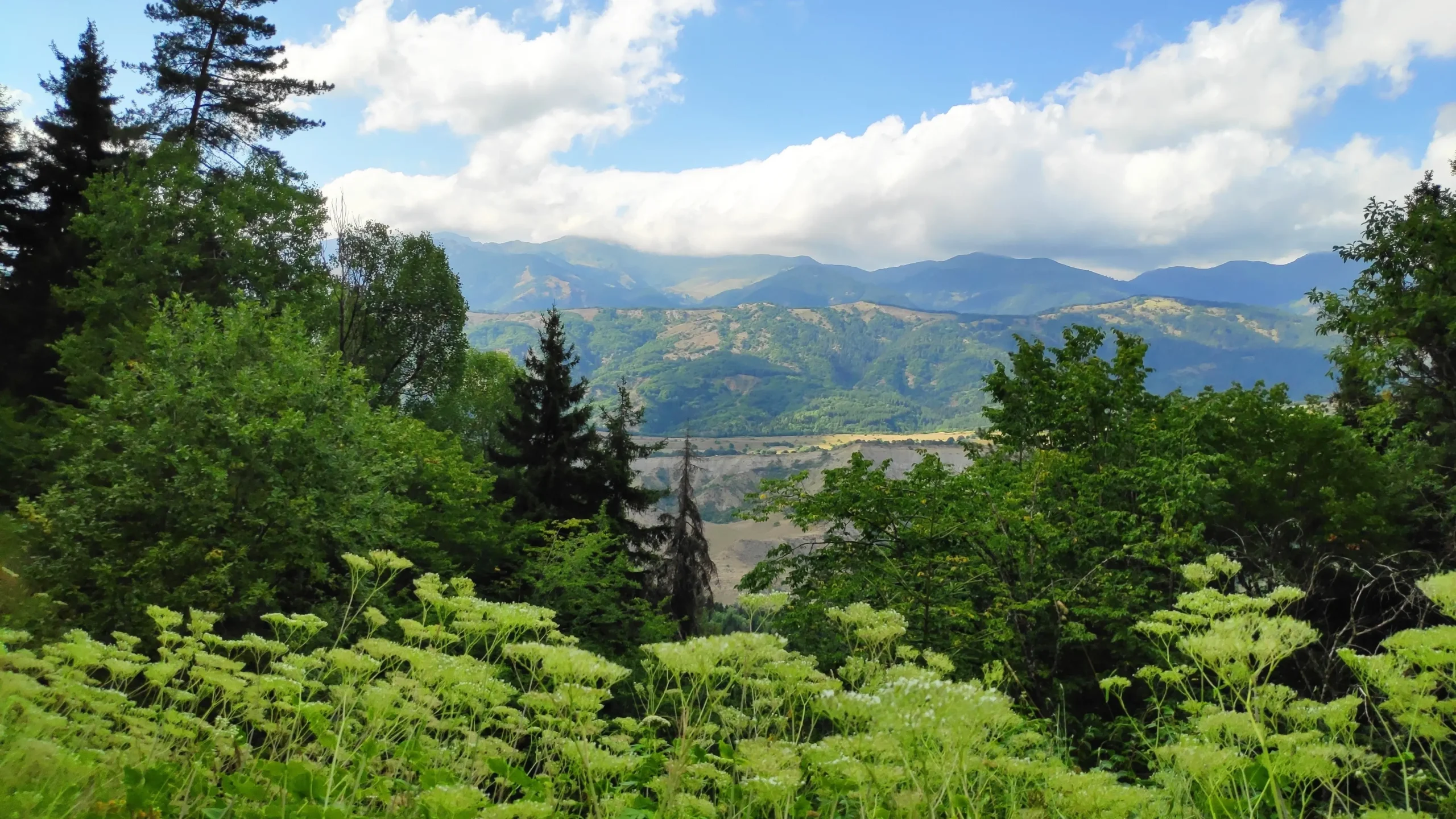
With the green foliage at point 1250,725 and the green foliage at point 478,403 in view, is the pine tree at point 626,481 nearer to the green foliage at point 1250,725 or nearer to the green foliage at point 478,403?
the green foliage at point 478,403

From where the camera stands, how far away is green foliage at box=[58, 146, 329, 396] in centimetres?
2027

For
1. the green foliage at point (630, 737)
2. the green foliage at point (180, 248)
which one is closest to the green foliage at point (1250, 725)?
the green foliage at point (630, 737)

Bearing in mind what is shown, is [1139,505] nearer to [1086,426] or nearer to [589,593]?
[1086,426]

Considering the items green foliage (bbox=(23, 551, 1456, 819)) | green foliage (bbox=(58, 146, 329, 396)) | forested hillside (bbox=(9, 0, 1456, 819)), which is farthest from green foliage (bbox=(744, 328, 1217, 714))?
green foliage (bbox=(58, 146, 329, 396))

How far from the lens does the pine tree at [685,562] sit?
35.5 m

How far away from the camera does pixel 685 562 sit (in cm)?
3578

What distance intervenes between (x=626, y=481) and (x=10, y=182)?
2301cm

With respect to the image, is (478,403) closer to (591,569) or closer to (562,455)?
(562,455)

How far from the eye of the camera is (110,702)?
347cm

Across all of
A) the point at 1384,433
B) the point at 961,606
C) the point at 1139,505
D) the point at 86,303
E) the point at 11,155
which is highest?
the point at 11,155

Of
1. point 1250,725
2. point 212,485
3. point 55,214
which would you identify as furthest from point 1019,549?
point 55,214

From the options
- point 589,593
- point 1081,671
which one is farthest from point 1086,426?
point 589,593

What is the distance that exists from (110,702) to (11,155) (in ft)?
97.5

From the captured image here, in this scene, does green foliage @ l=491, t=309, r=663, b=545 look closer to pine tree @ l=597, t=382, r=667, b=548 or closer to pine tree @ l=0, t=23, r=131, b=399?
pine tree @ l=597, t=382, r=667, b=548
